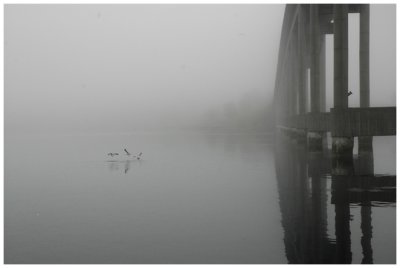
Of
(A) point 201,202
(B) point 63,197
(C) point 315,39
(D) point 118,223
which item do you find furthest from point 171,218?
(C) point 315,39

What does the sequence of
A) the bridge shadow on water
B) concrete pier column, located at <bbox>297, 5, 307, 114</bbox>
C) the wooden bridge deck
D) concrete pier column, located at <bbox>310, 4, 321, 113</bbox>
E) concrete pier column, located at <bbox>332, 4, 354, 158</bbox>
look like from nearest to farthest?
the bridge shadow on water, the wooden bridge deck, concrete pier column, located at <bbox>332, 4, 354, 158</bbox>, concrete pier column, located at <bbox>310, 4, 321, 113</bbox>, concrete pier column, located at <bbox>297, 5, 307, 114</bbox>

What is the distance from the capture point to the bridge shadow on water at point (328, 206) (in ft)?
40.1

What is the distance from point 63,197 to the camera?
954 inches

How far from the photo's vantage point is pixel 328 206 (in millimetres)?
18234

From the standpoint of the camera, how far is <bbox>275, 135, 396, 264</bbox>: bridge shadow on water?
12211 mm

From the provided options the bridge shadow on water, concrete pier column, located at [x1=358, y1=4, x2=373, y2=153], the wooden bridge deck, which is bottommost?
the bridge shadow on water

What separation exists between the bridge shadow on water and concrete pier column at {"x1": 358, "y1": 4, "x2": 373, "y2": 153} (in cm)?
1130

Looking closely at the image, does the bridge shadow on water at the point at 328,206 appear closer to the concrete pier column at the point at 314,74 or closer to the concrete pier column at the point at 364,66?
the concrete pier column at the point at 314,74

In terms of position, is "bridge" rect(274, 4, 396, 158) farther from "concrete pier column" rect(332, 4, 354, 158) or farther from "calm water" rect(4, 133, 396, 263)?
"calm water" rect(4, 133, 396, 263)

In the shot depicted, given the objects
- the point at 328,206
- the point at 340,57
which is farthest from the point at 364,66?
the point at 328,206

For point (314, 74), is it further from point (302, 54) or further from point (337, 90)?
point (337, 90)

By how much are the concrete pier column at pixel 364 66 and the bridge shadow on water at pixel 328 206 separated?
1130cm

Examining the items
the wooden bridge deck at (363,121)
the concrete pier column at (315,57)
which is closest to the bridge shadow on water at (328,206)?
the wooden bridge deck at (363,121)

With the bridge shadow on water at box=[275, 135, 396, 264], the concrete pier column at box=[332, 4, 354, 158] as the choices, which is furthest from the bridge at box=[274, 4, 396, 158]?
the bridge shadow on water at box=[275, 135, 396, 264]
